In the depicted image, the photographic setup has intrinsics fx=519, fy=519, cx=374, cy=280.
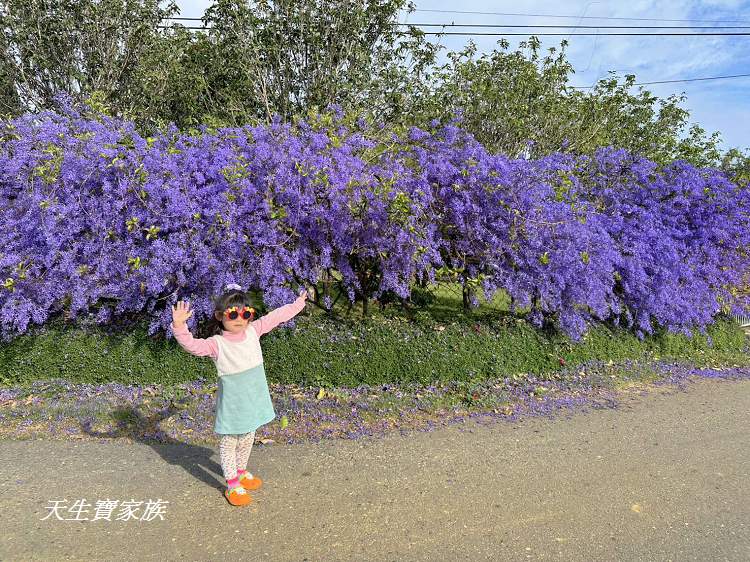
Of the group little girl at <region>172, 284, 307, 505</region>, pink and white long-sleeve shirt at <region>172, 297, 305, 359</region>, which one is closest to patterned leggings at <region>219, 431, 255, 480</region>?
little girl at <region>172, 284, 307, 505</region>

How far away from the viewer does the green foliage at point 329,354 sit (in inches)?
198

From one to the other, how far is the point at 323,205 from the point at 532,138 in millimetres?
4822

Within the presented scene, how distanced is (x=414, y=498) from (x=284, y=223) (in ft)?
8.81

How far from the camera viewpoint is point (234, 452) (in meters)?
3.31

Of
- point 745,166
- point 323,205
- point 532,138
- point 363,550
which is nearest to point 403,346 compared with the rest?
point 323,205

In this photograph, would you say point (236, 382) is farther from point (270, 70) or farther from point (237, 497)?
point (270, 70)

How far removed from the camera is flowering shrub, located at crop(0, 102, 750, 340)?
15.2ft

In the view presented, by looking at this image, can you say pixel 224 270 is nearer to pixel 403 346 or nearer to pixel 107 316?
pixel 107 316

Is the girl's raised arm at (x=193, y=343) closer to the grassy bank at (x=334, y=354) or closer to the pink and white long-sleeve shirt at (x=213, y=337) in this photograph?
the pink and white long-sleeve shirt at (x=213, y=337)

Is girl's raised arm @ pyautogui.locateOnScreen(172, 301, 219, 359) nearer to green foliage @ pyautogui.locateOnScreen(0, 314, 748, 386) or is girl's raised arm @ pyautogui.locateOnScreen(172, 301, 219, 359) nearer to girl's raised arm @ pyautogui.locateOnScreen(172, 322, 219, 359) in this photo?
girl's raised arm @ pyautogui.locateOnScreen(172, 322, 219, 359)

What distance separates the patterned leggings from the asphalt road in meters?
0.19

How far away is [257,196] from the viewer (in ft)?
15.4

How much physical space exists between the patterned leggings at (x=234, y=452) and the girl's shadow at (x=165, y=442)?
0.22 metres

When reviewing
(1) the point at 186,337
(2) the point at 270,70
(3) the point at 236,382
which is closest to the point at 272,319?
(3) the point at 236,382
